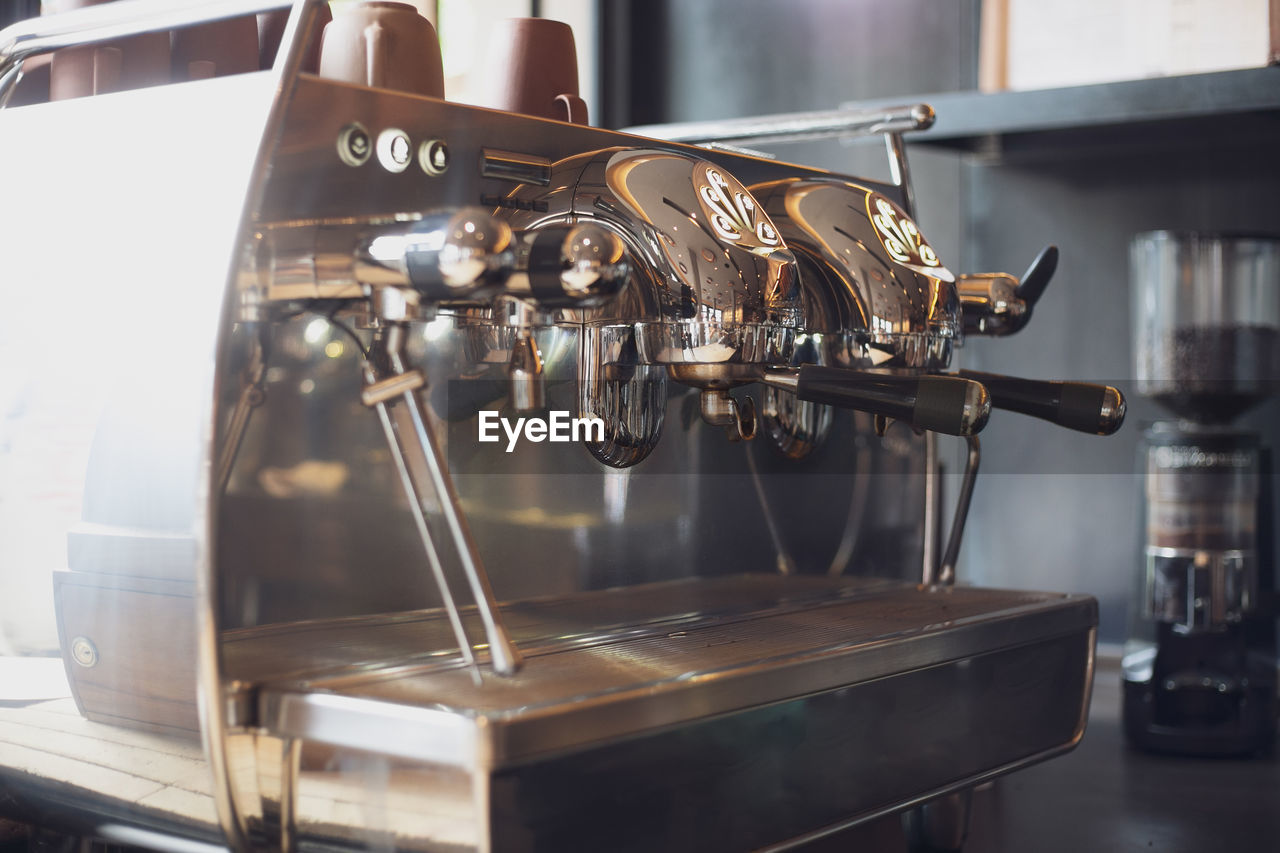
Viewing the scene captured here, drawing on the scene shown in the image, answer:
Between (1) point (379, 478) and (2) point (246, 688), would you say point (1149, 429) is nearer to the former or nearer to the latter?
(1) point (379, 478)

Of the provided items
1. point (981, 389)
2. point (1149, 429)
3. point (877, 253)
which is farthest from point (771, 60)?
point (981, 389)

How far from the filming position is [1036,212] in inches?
93.1

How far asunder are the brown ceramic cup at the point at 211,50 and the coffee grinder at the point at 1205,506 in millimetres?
1380

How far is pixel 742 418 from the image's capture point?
0.88m

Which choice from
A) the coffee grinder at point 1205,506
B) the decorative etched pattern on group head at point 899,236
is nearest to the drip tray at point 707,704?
the decorative etched pattern on group head at point 899,236

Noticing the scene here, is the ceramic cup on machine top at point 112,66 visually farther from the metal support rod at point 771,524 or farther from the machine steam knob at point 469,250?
the metal support rod at point 771,524

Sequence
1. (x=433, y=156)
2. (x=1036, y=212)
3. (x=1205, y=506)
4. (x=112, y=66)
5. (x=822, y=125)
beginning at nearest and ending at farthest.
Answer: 1. (x=433, y=156)
2. (x=112, y=66)
3. (x=822, y=125)
4. (x=1205, y=506)
5. (x=1036, y=212)

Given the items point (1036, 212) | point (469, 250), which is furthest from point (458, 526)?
point (1036, 212)

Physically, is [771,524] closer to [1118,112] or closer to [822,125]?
[822,125]

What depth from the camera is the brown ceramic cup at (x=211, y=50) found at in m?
0.87

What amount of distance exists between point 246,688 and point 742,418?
361 mm

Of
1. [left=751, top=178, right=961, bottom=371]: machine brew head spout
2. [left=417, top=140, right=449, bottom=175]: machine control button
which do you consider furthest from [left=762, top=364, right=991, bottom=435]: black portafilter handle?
[left=417, top=140, right=449, bottom=175]: machine control button

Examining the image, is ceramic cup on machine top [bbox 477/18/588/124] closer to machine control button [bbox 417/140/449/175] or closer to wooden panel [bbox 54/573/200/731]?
machine control button [bbox 417/140/449/175]

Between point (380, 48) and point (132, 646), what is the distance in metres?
0.35
